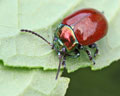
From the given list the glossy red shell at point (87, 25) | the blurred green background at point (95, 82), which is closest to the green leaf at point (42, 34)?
the glossy red shell at point (87, 25)

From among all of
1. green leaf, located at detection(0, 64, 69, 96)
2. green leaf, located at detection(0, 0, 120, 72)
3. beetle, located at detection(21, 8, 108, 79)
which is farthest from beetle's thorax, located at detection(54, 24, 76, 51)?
green leaf, located at detection(0, 64, 69, 96)

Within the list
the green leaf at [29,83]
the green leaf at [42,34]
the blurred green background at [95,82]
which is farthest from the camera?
the blurred green background at [95,82]

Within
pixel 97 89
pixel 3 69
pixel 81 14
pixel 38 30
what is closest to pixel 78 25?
pixel 81 14

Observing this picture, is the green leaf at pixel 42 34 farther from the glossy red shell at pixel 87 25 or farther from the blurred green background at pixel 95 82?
the blurred green background at pixel 95 82

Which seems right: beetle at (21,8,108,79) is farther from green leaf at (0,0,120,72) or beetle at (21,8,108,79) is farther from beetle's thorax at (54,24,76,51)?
green leaf at (0,0,120,72)

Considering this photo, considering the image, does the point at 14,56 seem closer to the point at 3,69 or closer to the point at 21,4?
the point at 3,69

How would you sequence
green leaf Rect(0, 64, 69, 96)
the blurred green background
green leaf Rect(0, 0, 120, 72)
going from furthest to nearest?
the blurred green background
green leaf Rect(0, 0, 120, 72)
green leaf Rect(0, 64, 69, 96)

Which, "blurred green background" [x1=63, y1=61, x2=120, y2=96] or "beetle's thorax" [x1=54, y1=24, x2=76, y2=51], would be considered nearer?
"beetle's thorax" [x1=54, y1=24, x2=76, y2=51]

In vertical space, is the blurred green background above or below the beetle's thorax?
below
